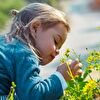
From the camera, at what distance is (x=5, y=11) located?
1184cm

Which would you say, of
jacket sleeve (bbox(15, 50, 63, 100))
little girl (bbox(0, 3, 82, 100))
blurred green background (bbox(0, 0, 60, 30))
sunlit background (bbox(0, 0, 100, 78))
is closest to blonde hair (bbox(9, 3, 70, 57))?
little girl (bbox(0, 3, 82, 100))

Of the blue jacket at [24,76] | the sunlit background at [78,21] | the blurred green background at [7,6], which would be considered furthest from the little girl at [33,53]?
the blurred green background at [7,6]

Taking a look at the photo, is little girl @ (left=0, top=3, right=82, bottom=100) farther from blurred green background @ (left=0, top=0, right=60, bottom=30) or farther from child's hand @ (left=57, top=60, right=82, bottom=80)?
blurred green background @ (left=0, top=0, right=60, bottom=30)

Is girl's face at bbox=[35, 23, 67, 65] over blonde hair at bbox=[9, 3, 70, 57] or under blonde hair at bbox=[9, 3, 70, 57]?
under

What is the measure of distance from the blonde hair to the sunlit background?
3660 mm

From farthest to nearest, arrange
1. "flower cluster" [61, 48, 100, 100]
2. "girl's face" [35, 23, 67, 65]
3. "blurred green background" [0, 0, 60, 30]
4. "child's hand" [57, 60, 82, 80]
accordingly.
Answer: "blurred green background" [0, 0, 60, 30]
"girl's face" [35, 23, 67, 65]
"child's hand" [57, 60, 82, 80]
"flower cluster" [61, 48, 100, 100]

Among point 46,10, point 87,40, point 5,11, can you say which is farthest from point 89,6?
point 46,10

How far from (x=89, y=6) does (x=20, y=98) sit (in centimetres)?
1258

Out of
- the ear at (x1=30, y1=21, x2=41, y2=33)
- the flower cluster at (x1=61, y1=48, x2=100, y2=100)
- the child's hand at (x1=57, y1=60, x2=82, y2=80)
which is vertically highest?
the ear at (x1=30, y1=21, x2=41, y2=33)

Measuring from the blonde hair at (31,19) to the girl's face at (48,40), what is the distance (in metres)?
0.03

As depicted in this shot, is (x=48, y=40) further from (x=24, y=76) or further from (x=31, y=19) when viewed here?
(x=24, y=76)

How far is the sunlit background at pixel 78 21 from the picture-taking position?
909 centimetres

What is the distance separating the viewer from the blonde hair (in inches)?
102

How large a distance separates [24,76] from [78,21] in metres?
10.4
